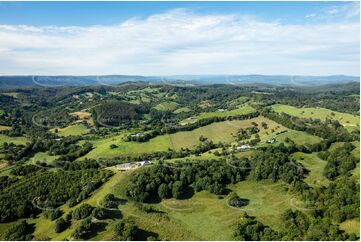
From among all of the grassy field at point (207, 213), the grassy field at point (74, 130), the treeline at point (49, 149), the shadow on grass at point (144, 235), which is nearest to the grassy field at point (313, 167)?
the grassy field at point (207, 213)

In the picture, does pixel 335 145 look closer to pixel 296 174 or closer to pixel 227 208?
pixel 296 174

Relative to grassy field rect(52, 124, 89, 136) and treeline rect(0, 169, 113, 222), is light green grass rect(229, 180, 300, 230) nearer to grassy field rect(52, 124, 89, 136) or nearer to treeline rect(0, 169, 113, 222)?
treeline rect(0, 169, 113, 222)

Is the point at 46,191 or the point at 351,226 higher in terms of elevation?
the point at 351,226

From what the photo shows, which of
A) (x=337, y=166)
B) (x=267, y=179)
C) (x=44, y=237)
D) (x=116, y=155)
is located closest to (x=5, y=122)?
(x=116, y=155)

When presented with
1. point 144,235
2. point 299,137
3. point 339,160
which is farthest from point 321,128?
point 144,235

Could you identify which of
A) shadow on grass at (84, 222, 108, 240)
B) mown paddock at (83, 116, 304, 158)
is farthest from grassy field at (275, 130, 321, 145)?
shadow on grass at (84, 222, 108, 240)

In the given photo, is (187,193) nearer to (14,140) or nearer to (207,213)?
(207,213)

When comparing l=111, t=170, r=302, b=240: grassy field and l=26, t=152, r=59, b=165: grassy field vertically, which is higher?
l=111, t=170, r=302, b=240: grassy field
